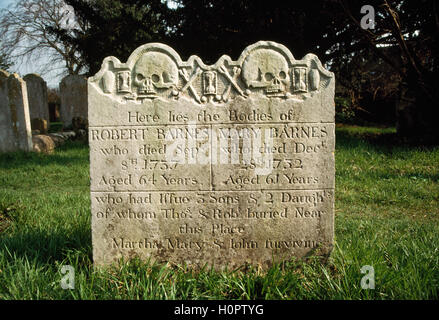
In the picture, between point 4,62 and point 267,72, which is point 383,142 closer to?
point 267,72

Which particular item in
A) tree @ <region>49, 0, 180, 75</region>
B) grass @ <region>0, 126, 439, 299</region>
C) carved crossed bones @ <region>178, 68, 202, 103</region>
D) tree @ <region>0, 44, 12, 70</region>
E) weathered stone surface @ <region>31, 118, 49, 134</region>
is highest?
tree @ <region>0, 44, 12, 70</region>

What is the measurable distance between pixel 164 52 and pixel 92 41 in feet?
29.8

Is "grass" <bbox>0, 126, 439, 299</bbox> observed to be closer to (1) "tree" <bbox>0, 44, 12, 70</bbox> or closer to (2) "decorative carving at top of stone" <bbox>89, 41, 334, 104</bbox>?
(2) "decorative carving at top of stone" <bbox>89, 41, 334, 104</bbox>

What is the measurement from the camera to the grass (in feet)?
8.46

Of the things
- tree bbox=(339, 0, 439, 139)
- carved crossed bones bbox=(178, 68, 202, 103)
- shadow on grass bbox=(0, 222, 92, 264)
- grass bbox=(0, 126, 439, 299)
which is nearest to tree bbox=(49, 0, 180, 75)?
tree bbox=(339, 0, 439, 139)

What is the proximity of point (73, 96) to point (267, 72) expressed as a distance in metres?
13.2

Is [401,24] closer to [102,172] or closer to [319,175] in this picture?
[319,175]

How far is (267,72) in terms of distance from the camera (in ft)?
9.87

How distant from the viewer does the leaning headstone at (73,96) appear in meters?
14.0

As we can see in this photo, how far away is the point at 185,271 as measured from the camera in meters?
3.04

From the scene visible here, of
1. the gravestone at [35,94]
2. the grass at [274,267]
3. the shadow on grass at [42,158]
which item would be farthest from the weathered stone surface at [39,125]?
the grass at [274,267]

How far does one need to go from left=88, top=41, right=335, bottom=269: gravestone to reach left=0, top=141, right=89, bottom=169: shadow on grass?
5.74 meters

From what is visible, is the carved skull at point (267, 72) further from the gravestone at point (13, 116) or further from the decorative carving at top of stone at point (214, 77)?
the gravestone at point (13, 116)

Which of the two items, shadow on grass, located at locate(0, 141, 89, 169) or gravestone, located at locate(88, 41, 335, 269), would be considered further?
shadow on grass, located at locate(0, 141, 89, 169)
